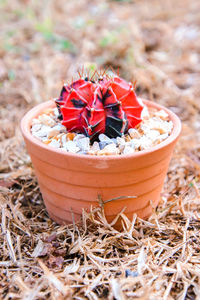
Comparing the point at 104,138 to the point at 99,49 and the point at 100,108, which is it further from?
the point at 99,49

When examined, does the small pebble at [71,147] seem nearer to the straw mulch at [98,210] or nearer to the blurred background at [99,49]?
the straw mulch at [98,210]

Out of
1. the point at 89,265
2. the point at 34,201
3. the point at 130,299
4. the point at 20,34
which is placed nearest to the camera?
the point at 130,299

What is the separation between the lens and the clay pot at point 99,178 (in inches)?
56.3

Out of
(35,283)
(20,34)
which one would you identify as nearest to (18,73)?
(20,34)

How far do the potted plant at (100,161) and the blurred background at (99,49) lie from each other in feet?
3.14

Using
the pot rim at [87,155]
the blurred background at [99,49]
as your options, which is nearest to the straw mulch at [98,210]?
the blurred background at [99,49]

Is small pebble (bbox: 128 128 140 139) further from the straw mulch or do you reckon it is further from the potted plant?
the straw mulch

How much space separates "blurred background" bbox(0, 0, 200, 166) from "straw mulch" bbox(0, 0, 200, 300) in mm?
13


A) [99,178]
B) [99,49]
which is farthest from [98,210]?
[99,49]

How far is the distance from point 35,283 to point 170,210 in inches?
32.3

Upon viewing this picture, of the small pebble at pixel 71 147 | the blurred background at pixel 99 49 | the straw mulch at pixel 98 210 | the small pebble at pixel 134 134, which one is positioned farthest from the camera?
the blurred background at pixel 99 49

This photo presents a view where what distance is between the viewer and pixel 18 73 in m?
3.38

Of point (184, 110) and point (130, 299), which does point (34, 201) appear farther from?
point (184, 110)

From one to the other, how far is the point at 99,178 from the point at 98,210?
0.18 m
